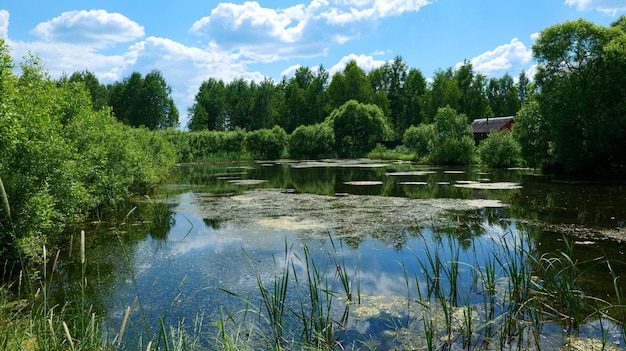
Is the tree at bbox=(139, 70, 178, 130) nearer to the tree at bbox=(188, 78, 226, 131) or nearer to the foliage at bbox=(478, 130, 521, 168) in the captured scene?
the tree at bbox=(188, 78, 226, 131)

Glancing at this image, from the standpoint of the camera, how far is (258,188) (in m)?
18.5

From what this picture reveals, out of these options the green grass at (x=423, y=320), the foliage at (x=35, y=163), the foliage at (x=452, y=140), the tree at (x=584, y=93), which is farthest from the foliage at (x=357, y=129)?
the green grass at (x=423, y=320)

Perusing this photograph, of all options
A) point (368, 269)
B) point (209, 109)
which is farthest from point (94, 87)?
point (368, 269)

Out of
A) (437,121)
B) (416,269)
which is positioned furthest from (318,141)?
(416,269)

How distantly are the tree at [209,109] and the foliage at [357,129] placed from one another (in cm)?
2323

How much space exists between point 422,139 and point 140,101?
4129cm

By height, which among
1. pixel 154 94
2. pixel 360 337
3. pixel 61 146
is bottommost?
pixel 360 337

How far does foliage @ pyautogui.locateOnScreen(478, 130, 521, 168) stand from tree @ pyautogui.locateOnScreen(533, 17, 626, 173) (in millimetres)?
5488

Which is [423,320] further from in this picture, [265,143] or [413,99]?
[413,99]

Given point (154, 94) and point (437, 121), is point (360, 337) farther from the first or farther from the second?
point (154, 94)

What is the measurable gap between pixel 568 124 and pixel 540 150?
302 cm

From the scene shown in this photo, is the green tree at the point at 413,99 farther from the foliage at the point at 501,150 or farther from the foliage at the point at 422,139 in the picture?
the foliage at the point at 501,150

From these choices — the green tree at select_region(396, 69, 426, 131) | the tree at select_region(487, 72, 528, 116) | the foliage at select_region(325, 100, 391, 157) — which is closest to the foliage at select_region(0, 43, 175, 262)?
the foliage at select_region(325, 100, 391, 157)

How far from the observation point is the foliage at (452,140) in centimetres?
3180
